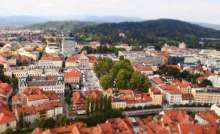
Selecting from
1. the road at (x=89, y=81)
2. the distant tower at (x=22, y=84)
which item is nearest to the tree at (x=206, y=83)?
the road at (x=89, y=81)

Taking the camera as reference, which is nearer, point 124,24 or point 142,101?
point 142,101

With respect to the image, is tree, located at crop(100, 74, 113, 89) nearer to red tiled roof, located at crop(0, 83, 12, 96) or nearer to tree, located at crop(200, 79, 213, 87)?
red tiled roof, located at crop(0, 83, 12, 96)

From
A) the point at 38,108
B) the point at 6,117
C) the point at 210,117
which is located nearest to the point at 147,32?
Answer: the point at 210,117

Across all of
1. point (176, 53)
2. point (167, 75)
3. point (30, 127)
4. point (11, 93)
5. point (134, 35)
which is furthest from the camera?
point (134, 35)

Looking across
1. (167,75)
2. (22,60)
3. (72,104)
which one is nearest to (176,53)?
(167,75)

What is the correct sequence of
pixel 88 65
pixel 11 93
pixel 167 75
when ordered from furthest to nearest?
pixel 88 65 < pixel 167 75 < pixel 11 93

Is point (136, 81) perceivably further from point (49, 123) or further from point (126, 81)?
point (49, 123)

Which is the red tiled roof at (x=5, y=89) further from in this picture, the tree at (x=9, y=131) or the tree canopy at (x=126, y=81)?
the tree canopy at (x=126, y=81)

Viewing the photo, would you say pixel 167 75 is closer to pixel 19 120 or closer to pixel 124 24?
pixel 19 120
